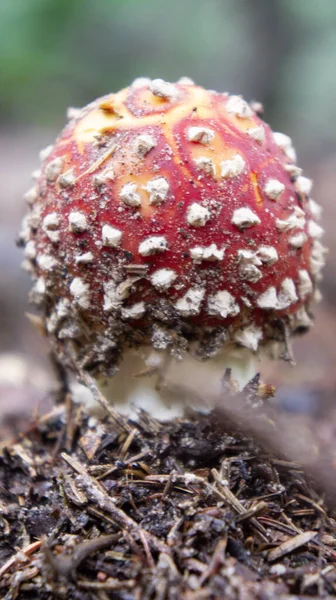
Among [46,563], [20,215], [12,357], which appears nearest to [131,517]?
[46,563]

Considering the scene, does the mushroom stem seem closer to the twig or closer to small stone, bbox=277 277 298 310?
small stone, bbox=277 277 298 310

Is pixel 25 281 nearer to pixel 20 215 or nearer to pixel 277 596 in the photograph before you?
pixel 20 215

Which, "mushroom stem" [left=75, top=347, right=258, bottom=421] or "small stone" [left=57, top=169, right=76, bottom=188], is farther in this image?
"mushroom stem" [left=75, top=347, right=258, bottom=421]

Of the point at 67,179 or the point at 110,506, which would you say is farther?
the point at 67,179

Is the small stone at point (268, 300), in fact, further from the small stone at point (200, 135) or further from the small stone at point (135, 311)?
the small stone at point (200, 135)

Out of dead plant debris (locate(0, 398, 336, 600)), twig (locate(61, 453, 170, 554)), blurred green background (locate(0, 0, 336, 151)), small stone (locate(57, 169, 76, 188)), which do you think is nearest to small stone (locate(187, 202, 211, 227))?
small stone (locate(57, 169, 76, 188))

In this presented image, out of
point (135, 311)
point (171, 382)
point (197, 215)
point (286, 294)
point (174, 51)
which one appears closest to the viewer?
point (197, 215)

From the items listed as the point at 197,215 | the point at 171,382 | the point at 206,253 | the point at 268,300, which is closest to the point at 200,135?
the point at 197,215

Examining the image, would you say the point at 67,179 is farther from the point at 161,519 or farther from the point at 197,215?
the point at 161,519
